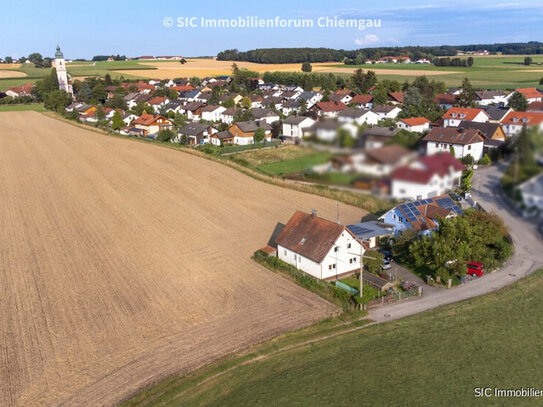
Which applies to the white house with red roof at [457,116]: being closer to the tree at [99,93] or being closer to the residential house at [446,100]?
the residential house at [446,100]

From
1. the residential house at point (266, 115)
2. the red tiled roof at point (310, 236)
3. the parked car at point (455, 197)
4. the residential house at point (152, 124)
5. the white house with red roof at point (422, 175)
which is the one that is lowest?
the parked car at point (455, 197)

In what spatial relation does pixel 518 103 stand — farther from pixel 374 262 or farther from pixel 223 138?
pixel 374 262

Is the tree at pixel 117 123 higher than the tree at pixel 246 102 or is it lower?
lower

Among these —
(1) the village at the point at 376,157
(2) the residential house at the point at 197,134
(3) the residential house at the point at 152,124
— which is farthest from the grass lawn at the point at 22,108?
(2) the residential house at the point at 197,134

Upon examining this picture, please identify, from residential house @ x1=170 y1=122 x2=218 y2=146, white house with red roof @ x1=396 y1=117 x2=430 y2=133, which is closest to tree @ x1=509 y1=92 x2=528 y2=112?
white house with red roof @ x1=396 y1=117 x2=430 y2=133

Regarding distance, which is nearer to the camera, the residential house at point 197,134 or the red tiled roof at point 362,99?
the residential house at point 197,134
